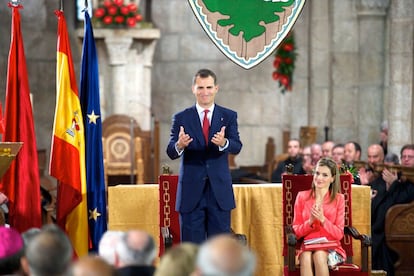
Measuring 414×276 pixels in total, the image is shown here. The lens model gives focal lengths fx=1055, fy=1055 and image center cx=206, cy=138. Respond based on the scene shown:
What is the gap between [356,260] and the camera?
7977 millimetres

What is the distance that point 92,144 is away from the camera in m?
7.84

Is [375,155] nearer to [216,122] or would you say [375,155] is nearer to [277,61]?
[216,122]

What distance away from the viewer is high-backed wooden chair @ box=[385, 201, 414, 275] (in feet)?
29.4

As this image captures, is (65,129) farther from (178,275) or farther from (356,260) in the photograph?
(178,275)

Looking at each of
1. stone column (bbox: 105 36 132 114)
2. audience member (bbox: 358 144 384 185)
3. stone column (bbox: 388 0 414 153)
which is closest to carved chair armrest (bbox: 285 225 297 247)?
audience member (bbox: 358 144 384 185)

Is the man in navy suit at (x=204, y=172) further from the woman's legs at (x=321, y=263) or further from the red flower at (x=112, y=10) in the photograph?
the red flower at (x=112, y=10)

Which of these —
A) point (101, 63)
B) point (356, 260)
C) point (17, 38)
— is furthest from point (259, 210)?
point (101, 63)

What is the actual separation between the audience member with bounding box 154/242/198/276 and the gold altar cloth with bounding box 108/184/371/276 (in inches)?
144

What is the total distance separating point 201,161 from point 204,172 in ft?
0.24

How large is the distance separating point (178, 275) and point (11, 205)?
12.1ft

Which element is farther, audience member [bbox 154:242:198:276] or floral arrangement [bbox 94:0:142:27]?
floral arrangement [bbox 94:0:142:27]

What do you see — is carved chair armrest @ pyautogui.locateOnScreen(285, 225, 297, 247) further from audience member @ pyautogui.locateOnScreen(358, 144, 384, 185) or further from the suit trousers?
audience member @ pyautogui.locateOnScreen(358, 144, 384, 185)

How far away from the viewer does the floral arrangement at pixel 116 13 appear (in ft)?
48.7

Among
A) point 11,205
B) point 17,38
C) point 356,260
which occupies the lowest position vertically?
point 356,260
